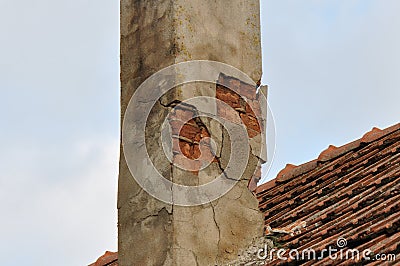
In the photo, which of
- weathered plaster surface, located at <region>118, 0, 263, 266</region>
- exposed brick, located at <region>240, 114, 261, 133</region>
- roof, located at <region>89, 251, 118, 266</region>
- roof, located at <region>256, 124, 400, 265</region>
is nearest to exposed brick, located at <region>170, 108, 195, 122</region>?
weathered plaster surface, located at <region>118, 0, 263, 266</region>

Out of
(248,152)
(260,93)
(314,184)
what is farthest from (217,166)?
(314,184)

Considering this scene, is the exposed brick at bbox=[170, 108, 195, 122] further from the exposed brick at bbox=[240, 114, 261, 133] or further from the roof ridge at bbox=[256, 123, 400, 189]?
the roof ridge at bbox=[256, 123, 400, 189]

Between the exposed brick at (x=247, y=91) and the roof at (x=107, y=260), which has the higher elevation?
the exposed brick at (x=247, y=91)

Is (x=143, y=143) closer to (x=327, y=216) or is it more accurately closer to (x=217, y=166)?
(x=217, y=166)

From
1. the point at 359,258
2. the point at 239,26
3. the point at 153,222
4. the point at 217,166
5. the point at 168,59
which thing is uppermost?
the point at 239,26

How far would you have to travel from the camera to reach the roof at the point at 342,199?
14.1ft

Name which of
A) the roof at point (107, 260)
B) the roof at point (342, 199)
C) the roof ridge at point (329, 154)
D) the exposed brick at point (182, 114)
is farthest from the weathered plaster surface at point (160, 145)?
the roof at point (107, 260)

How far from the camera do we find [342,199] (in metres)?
5.02

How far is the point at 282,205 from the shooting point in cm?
561

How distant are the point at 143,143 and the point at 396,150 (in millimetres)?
1551

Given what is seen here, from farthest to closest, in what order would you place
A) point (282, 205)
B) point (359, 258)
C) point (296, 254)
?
point (282, 205) < point (296, 254) < point (359, 258)

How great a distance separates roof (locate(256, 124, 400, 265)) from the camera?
14.1ft

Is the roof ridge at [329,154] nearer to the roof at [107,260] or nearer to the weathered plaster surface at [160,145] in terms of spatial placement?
the weathered plaster surface at [160,145]

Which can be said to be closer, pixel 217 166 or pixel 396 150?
pixel 217 166
